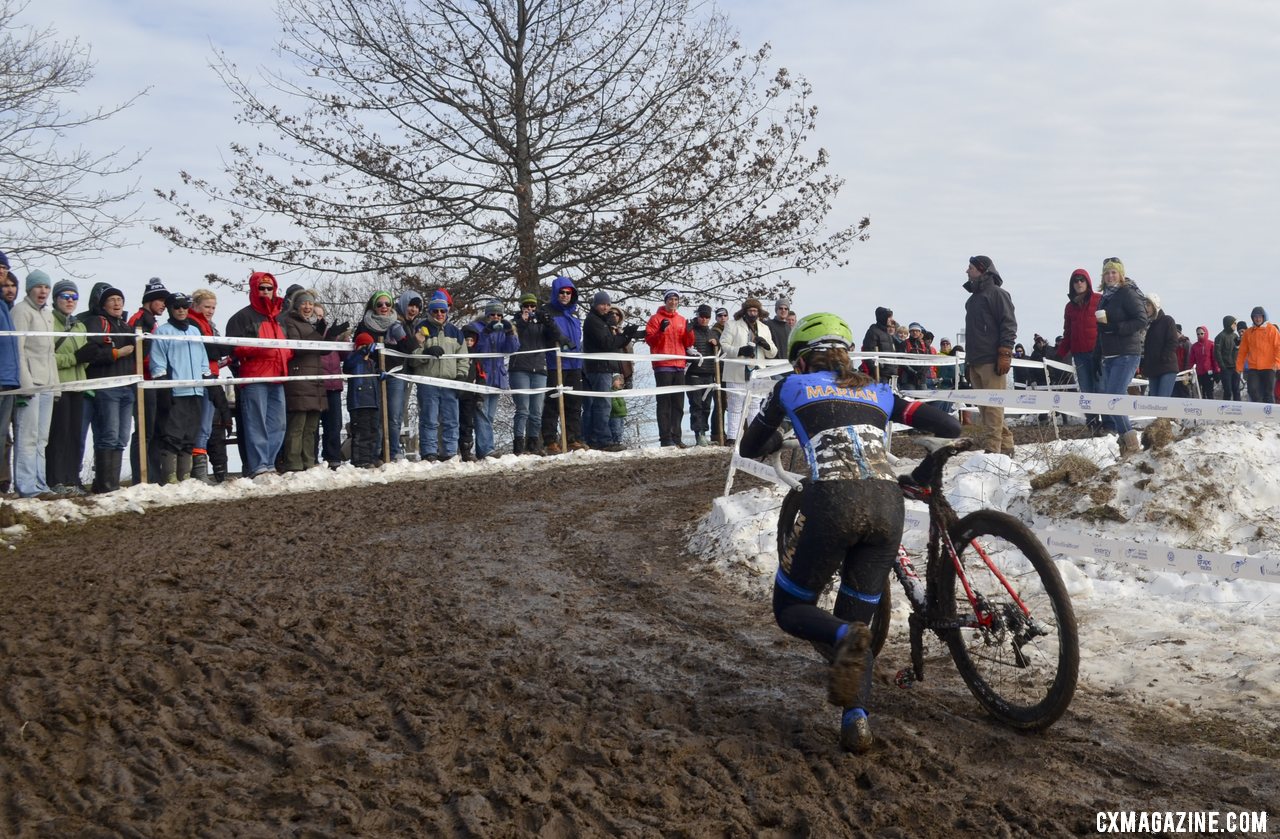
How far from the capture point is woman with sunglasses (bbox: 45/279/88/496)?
11539mm

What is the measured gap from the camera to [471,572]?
8.38m

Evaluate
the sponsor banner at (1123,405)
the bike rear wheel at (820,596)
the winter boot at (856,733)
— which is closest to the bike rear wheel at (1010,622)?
the bike rear wheel at (820,596)

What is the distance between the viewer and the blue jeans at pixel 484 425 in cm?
1597

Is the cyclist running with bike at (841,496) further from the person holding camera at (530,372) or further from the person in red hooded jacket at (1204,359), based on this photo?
the person in red hooded jacket at (1204,359)

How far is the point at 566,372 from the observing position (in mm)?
17422

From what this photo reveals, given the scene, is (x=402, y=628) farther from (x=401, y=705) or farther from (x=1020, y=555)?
(x=1020, y=555)

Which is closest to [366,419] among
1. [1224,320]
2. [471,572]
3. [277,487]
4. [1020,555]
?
[277,487]

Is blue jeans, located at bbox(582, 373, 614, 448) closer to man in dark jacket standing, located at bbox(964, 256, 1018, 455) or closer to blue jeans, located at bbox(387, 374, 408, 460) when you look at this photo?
blue jeans, located at bbox(387, 374, 408, 460)

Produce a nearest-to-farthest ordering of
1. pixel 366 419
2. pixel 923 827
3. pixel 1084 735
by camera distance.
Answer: pixel 923 827 < pixel 1084 735 < pixel 366 419

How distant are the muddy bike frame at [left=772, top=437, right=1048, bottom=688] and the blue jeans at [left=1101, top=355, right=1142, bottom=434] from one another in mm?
7960

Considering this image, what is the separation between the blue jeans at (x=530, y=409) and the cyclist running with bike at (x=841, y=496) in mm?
11611

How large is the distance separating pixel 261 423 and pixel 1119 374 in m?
9.63

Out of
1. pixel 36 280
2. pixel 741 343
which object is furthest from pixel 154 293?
Result: pixel 741 343

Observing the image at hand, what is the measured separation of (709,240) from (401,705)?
17.8 m
